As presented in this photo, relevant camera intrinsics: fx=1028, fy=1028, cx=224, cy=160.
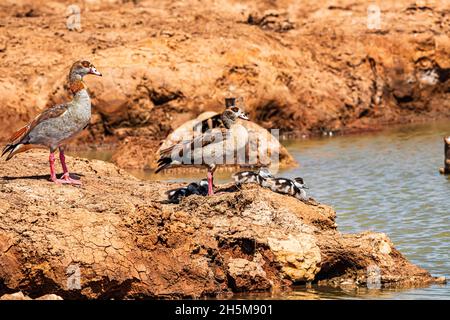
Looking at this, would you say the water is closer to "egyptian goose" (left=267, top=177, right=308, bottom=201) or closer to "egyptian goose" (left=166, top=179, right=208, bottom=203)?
"egyptian goose" (left=267, top=177, right=308, bottom=201)

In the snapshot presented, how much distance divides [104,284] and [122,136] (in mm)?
17356

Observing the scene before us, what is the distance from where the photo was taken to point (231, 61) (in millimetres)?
28109

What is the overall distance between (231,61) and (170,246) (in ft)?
60.0

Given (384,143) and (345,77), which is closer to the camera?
(384,143)

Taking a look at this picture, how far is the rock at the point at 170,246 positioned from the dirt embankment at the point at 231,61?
14.7 metres

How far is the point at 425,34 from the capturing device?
102 ft

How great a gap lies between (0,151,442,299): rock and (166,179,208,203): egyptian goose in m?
0.30

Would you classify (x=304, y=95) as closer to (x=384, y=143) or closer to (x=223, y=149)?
(x=384, y=143)

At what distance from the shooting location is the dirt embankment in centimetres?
2706

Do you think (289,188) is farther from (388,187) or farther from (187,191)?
(388,187)

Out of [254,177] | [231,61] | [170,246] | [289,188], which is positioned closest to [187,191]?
[254,177]

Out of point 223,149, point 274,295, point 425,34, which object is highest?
point 425,34

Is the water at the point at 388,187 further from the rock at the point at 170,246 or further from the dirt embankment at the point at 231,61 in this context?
the dirt embankment at the point at 231,61
